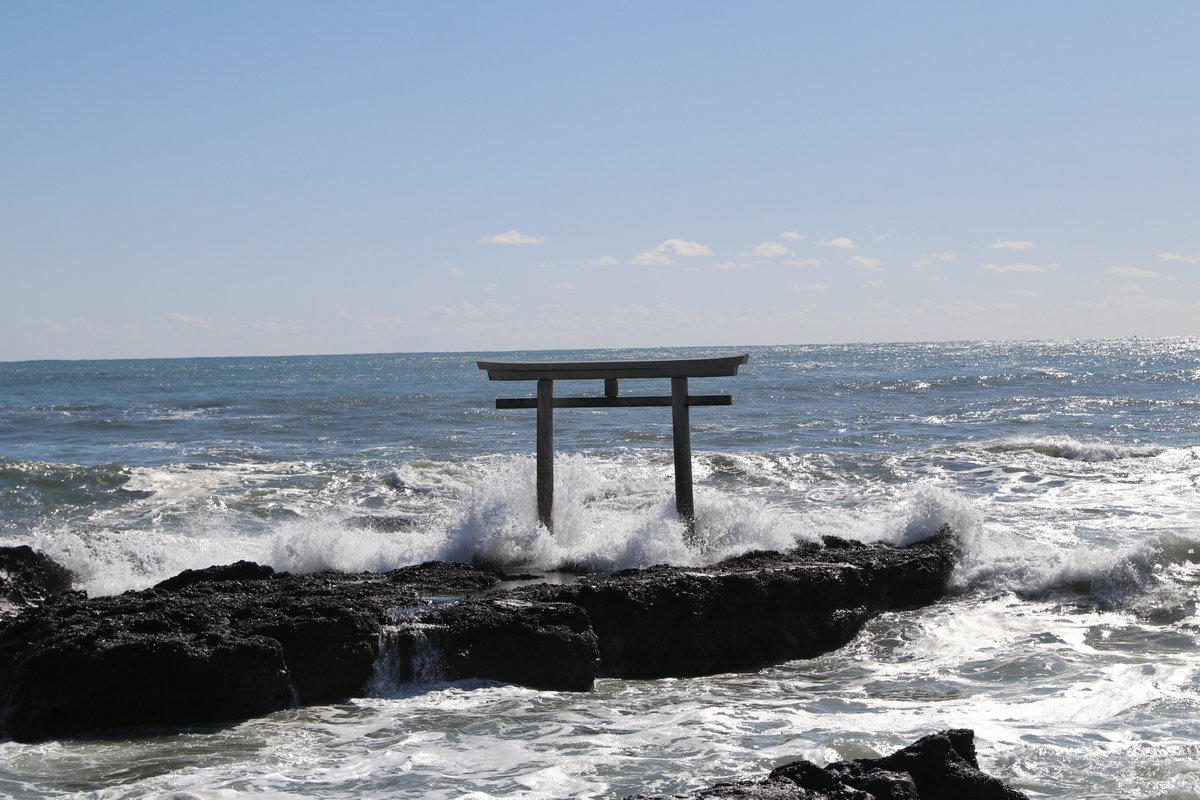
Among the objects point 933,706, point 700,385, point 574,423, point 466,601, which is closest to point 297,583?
point 466,601

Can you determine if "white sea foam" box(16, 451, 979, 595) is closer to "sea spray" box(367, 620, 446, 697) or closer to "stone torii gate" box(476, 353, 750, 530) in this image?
"stone torii gate" box(476, 353, 750, 530)

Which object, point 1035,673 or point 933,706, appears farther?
point 1035,673

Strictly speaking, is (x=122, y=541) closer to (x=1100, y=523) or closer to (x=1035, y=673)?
(x=1035, y=673)

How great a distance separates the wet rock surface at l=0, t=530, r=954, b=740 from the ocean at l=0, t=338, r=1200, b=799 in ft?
0.59

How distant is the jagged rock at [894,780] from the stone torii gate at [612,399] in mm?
5370

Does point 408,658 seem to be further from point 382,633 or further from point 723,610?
point 723,610

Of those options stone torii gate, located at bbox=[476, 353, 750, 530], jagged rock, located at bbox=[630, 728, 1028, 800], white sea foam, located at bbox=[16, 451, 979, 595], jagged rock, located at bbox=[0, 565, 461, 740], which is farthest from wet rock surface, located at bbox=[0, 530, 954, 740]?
jagged rock, located at bbox=[630, 728, 1028, 800]

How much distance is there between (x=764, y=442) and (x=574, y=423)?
606 cm

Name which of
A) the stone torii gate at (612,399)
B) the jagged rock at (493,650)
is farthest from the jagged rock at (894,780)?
the stone torii gate at (612,399)

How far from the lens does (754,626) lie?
307 inches

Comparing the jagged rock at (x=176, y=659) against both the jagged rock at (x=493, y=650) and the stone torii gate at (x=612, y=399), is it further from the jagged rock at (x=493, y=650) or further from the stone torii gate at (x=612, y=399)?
the stone torii gate at (x=612, y=399)

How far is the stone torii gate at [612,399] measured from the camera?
991 centimetres

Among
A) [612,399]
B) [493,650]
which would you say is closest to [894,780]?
[493,650]

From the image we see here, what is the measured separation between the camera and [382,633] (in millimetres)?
6820
